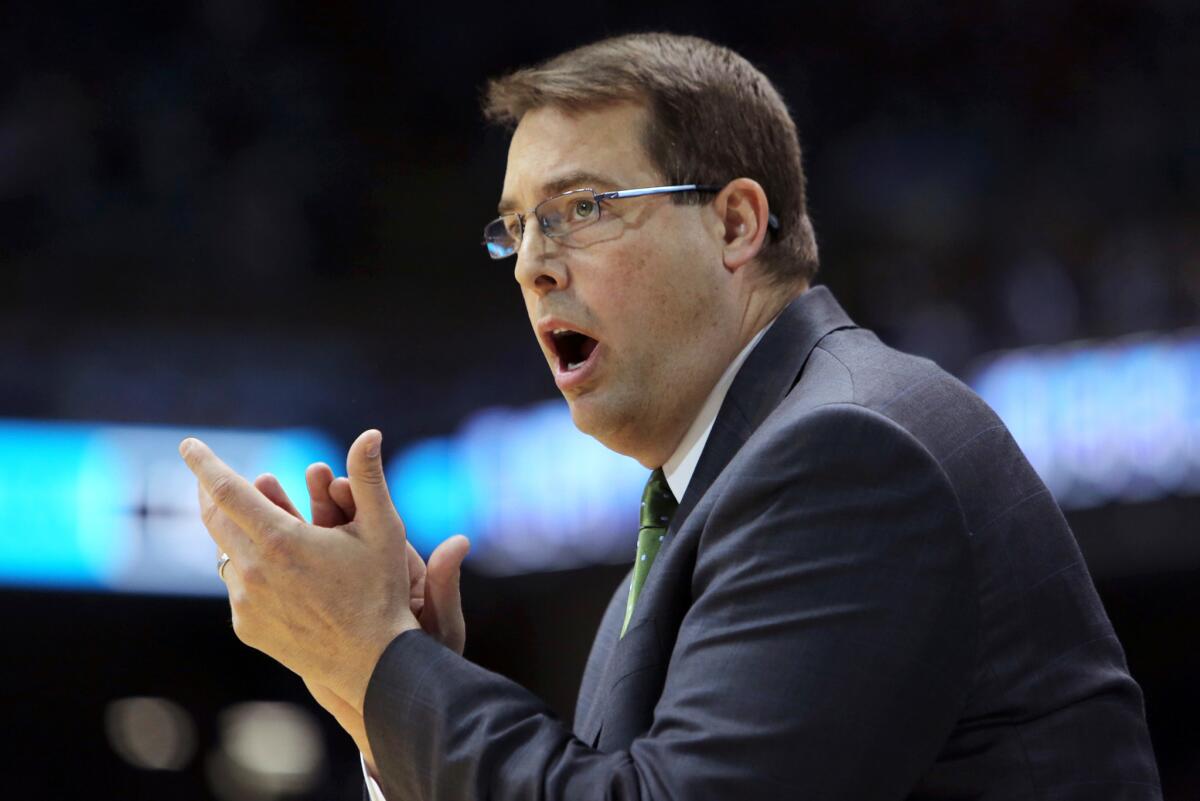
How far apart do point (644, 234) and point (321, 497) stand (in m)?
0.55

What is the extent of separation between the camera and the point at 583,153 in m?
1.95

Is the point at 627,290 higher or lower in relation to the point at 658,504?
higher

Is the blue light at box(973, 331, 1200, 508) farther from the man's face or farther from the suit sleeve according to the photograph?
the suit sleeve

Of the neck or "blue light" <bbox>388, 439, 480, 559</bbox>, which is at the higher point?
the neck

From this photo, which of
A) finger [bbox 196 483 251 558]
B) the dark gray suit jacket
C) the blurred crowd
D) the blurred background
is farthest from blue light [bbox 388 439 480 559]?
the dark gray suit jacket

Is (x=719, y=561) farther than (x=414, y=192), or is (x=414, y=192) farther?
(x=414, y=192)

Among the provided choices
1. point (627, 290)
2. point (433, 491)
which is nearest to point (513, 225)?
point (627, 290)

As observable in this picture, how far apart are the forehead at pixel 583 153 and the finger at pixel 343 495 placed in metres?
0.50

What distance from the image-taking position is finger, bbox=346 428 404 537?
1.64 meters

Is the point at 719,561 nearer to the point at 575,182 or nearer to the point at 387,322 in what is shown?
the point at 575,182

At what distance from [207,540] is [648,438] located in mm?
4804

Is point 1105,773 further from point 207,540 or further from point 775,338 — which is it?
point 207,540

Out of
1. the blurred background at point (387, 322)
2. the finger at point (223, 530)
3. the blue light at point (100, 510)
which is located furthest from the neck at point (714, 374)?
the blurred background at point (387, 322)

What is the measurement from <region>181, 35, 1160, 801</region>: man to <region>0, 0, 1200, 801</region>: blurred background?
15.3ft
